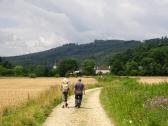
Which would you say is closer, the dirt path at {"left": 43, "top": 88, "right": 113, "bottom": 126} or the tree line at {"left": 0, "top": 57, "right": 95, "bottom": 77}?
the dirt path at {"left": 43, "top": 88, "right": 113, "bottom": 126}

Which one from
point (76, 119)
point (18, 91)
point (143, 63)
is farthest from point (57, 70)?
point (76, 119)

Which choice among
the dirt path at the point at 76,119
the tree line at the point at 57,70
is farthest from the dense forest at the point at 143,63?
the dirt path at the point at 76,119

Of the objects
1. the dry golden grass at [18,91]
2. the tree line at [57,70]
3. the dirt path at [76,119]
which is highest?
the tree line at [57,70]

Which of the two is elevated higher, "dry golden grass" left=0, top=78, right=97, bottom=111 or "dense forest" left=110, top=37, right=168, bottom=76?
"dense forest" left=110, top=37, right=168, bottom=76

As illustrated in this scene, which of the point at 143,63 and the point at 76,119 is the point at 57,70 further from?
the point at 76,119

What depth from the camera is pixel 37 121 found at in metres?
20.4

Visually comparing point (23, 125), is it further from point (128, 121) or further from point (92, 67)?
point (92, 67)

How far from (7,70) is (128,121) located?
171 m

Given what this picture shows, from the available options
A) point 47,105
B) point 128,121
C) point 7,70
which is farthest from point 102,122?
point 7,70

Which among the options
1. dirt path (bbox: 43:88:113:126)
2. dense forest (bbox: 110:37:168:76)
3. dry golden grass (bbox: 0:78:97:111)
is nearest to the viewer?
dirt path (bbox: 43:88:113:126)

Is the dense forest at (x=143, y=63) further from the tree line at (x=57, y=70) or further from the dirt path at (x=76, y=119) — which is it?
the dirt path at (x=76, y=119)

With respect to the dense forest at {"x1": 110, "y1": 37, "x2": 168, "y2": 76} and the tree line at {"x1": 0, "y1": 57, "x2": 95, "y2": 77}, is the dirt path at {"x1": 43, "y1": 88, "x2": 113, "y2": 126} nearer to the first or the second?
the dense forest at {"x1": 110, "y1": 37, "x2": 168, "y2": 76}

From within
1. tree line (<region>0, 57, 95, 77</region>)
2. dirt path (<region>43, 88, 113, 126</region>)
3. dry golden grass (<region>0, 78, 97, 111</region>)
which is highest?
tree line (<region>0, 57, 95, 77</region>)

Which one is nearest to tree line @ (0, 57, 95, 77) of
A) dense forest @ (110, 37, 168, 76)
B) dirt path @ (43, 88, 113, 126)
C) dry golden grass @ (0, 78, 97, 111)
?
dense forest @ (110, 37, 168, 76)
